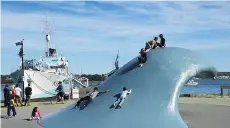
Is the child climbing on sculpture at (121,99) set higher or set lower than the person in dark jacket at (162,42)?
lower

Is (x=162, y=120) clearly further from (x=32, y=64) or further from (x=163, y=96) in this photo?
(x=32, y=64)

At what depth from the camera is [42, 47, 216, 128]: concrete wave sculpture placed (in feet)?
50.8

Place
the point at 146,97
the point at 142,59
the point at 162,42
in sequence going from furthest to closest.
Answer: the point at 162,42, the point at 142,59, the point at 146,97

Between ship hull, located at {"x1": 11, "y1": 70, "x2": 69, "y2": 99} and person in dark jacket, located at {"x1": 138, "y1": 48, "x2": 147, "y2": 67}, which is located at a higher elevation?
person in dark jacket, located at {"x1": 138, "y1": 48, "x2": 147, "y2": 67}

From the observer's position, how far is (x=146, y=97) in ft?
53.8

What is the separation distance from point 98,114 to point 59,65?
3313cm

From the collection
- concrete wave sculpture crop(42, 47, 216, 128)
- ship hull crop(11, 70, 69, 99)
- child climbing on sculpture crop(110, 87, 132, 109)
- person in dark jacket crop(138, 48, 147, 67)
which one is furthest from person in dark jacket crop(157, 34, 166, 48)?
ship hull crop(11, 70, 69, 99)

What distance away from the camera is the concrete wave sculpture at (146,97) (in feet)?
50.8

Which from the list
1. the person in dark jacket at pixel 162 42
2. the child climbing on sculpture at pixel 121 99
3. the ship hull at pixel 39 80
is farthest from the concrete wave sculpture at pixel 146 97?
the ship hull at pixel 39 80

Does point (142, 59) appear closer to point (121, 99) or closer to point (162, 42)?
point (162, 42)

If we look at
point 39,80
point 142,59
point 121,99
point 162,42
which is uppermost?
point 162,42

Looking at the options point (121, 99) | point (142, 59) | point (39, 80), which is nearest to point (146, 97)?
point (121, 99)

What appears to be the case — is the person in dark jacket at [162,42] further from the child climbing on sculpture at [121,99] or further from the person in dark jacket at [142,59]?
the child climbing on sculpture at [121,99]

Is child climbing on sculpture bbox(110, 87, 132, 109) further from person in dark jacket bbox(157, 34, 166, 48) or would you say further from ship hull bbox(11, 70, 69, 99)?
ship hull bbox(11, 70, 69, 99)
